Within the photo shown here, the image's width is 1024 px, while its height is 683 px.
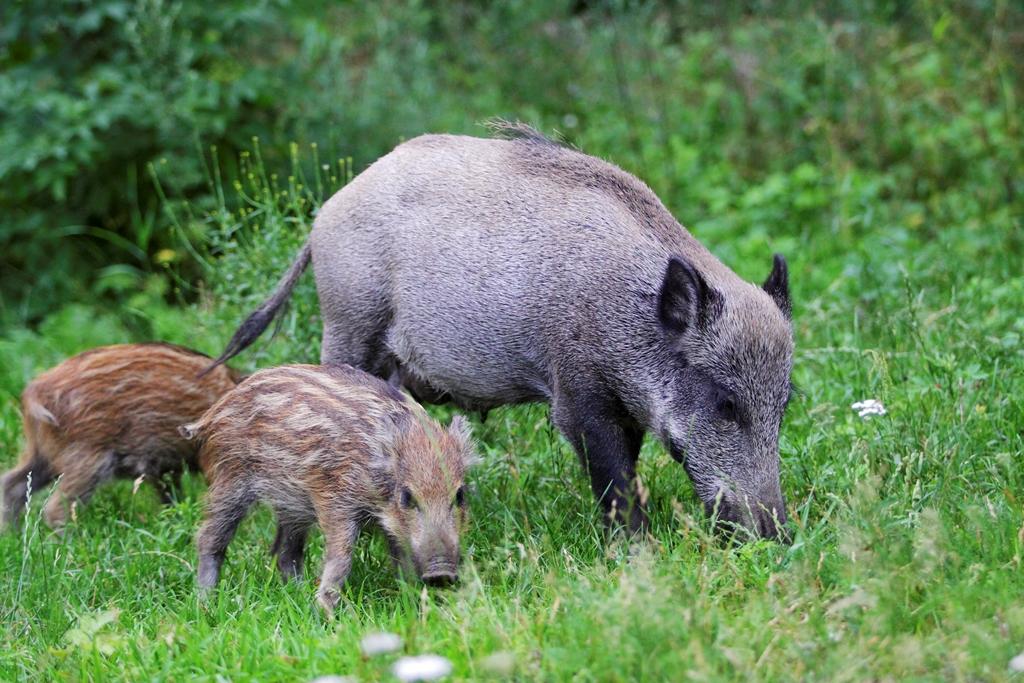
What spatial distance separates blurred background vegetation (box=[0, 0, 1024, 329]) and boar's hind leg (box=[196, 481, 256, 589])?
288cm

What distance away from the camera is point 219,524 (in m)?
4.39

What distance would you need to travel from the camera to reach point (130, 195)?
8.02 metres

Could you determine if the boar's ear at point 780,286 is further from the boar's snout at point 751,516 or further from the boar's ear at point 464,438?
the boar's ear at point 464,438

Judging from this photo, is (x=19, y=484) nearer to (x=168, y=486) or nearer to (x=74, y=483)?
(x=74, y=483)

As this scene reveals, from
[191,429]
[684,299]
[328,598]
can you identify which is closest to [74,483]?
[191,429]

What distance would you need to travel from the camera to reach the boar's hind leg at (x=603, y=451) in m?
4.33

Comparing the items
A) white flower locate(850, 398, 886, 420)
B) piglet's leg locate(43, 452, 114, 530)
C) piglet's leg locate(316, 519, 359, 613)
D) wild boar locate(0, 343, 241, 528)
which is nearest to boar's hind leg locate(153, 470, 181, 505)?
wild boar locate(0, 343, 241, 528)

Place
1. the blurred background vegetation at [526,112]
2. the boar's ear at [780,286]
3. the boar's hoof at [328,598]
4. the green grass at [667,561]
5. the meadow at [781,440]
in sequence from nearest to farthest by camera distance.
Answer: the green grass at [667,561], the meadow at [781,440], the boar's hoof at [328,598], the boar's ear at [780,286], the blurred background vegetation at [526,112]

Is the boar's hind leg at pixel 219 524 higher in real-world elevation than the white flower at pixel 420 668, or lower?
lower

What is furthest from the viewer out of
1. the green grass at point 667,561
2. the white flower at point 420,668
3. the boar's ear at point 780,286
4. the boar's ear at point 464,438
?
the boar's ear at point 780,286

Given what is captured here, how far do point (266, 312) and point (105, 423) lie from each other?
77 cm

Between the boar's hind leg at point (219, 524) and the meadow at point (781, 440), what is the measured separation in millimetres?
105

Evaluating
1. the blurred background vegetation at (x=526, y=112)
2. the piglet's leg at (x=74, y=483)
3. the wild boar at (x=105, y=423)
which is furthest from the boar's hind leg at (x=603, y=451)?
the blurred background vegetation at (x=526, y=112)

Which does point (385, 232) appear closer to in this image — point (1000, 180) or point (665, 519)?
point (665, 519)
